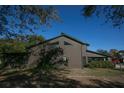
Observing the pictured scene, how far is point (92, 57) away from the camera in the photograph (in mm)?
28641

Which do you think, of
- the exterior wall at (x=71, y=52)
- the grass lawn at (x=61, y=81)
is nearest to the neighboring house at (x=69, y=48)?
the exterior wall at (x=71, y=52)

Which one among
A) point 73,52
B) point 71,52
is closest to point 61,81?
point 71,52

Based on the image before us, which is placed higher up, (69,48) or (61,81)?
(69,48)

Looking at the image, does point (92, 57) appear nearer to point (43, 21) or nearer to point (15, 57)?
point (15, 57)

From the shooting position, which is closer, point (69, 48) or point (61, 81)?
point (61, 81)

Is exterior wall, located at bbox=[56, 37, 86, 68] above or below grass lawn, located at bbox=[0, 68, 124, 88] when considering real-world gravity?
above

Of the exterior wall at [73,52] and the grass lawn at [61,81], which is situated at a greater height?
the exterior wall at [73,52]

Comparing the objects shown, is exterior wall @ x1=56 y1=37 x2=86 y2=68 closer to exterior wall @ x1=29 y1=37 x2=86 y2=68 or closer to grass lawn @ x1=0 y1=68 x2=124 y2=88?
exterior wall @ x1=29 y1=37 x2=86 y2=68

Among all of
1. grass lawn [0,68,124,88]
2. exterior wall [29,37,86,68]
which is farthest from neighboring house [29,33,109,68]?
Result: grass lawn [0,68,124,88]

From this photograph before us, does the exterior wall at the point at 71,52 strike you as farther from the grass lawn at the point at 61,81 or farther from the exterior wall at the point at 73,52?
the grass lawn at the point at 61,81

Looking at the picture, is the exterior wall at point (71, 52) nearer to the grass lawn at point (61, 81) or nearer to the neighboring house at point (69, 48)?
the neighboring house at point (69, 48)

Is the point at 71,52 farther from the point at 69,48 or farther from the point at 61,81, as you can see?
the point at 61,81

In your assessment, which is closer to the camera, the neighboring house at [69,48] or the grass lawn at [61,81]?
the grass lawn at [61,81]
